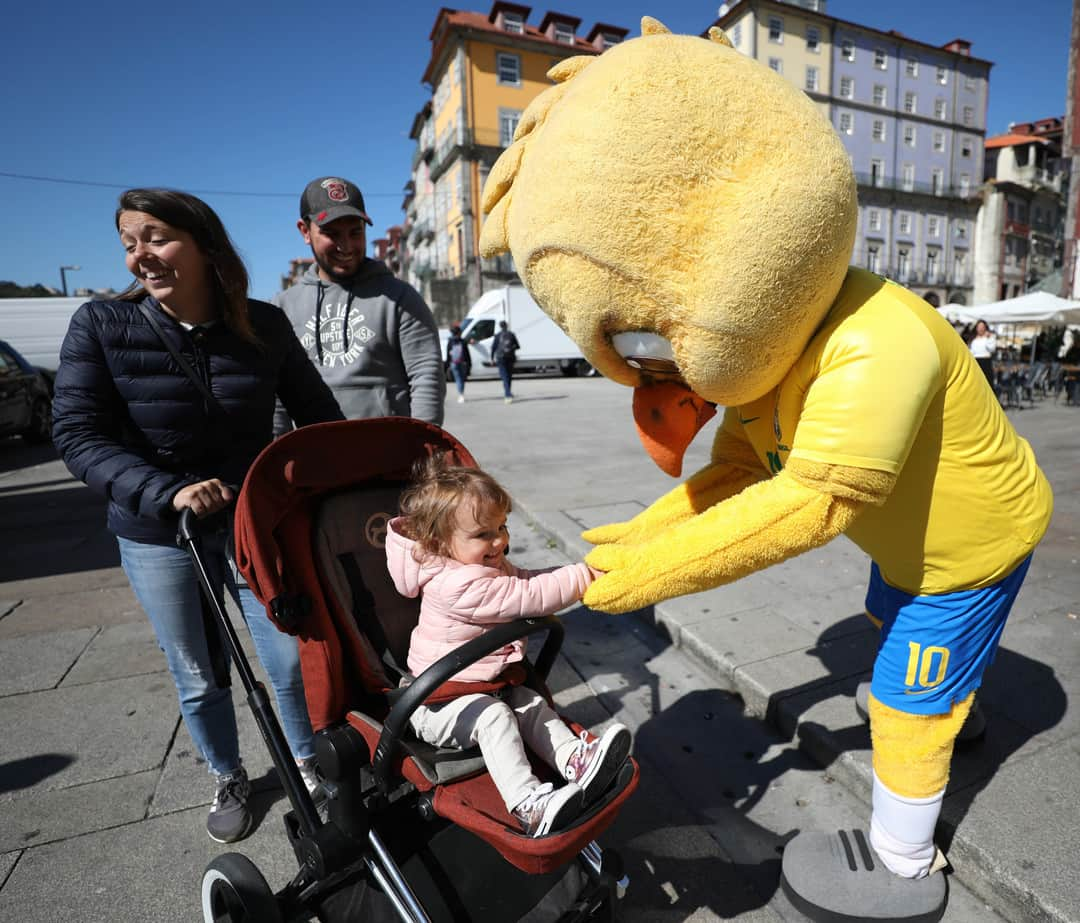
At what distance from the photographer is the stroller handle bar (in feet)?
4.57

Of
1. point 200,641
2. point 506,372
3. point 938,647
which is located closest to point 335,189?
point 200,641

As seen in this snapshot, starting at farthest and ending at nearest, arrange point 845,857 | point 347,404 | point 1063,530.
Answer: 1. point 1063,530
2. point 347,404
3. point 845,857

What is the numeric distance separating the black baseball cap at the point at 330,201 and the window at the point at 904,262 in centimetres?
5016

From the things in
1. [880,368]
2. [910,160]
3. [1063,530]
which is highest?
[910,160]

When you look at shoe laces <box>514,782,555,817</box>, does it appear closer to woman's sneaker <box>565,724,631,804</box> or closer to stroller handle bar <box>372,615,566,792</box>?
woman's sneaker <box>565,724,631,804</box>

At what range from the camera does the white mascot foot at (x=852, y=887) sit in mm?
1719

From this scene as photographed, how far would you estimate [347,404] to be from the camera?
9.73 ft

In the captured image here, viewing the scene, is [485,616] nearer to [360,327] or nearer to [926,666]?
[926,666]

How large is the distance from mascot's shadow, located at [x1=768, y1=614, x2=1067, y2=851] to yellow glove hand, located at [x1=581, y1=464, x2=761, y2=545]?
1.17m

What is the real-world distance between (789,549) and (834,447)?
23cm

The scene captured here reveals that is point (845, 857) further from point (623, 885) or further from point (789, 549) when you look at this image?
point (789, 549)

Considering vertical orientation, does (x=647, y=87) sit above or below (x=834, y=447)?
above

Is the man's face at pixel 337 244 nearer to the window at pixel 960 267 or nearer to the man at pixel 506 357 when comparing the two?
the man at pixel 506 357

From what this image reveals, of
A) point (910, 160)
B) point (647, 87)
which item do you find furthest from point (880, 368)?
point (910, 160)
